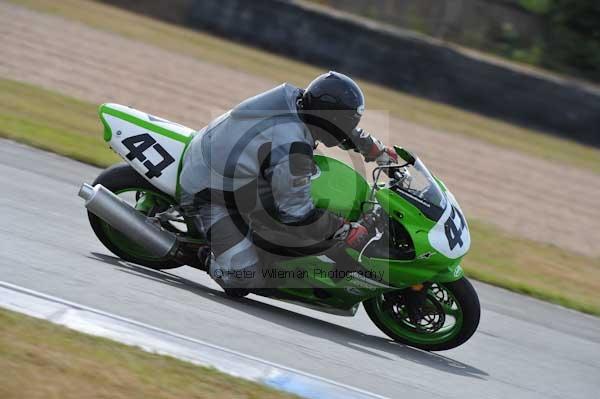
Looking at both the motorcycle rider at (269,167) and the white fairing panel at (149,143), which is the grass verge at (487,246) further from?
the white fairing panel at (149,143)

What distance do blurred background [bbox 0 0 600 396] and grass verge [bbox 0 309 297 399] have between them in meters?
4.80

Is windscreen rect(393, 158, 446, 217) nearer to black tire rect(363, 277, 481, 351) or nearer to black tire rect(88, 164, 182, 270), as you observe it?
black tire rect(363, 277, 481, 351)

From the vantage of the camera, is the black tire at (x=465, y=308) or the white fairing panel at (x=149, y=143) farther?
the white fairing panel at (x=149, y=143)

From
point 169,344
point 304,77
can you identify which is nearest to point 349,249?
point 169,344

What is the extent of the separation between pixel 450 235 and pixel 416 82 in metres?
14.1

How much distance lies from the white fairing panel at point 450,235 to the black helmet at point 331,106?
81 cm

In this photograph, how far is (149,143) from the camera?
6184mm

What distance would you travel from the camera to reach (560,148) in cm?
1786

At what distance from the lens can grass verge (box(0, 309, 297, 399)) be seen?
3.83 meters

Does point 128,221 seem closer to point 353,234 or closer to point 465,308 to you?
point 353,234

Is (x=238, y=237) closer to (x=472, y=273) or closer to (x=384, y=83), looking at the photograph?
(x=472, y=273)

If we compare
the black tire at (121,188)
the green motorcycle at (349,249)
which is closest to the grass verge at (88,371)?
the green motorcycle at (349,249)

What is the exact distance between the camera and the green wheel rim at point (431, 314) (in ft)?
19.3

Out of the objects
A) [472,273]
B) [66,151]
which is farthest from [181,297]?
[66,151]
